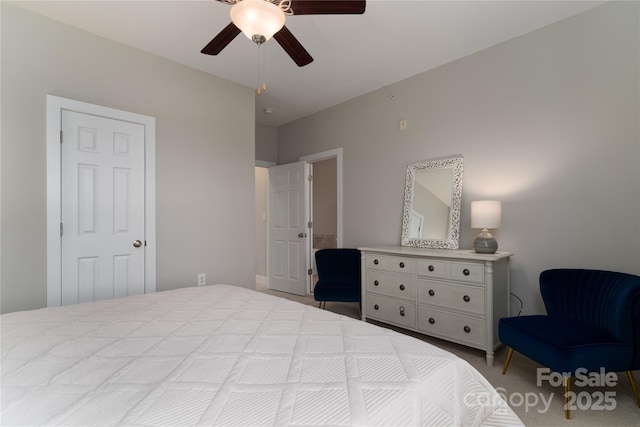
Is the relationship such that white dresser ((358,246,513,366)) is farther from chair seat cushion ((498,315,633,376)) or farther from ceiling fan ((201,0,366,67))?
ceiling fan ((201,0,366,67))

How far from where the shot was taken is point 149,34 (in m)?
2.61

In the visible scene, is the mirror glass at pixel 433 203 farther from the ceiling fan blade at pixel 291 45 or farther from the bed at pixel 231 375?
the bed at pixel 231 375

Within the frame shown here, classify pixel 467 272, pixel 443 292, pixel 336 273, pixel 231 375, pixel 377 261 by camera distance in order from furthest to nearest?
pixel 336 273 → pixel 377 261 → pixel 443 292 → pixel 467 272 → pixel 231 375

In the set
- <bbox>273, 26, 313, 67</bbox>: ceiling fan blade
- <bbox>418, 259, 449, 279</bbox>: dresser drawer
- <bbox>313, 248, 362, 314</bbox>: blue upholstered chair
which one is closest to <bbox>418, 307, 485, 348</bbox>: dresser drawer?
<bbox>418, 259, 449, 279</bbox>: dresser drawer

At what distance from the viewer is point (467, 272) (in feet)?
8.04

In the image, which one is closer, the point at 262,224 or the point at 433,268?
the point at 433,268

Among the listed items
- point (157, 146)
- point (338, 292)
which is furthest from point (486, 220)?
point (157, 146)

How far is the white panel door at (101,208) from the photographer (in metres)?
2.46

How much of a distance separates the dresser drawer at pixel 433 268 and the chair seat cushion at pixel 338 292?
2.78 feet

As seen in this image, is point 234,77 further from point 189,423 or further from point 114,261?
point 189,423

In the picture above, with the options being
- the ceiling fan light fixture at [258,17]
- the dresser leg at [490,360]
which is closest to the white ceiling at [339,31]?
the ceiling fan light fixture at [258,17]

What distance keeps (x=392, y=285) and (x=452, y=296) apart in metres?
0.59

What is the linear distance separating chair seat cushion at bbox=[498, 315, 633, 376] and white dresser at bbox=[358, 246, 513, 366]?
401mm

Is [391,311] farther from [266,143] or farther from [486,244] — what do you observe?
[266,143]
